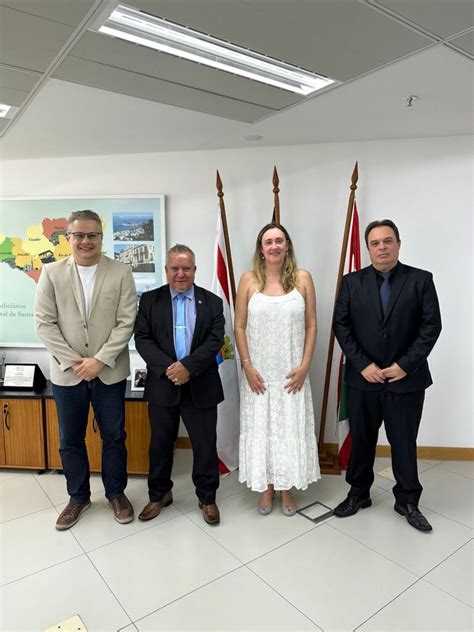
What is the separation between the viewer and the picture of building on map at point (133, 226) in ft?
11.3

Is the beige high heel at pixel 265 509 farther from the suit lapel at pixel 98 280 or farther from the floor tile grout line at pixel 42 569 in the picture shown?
the suit lapel at pixel 98 280

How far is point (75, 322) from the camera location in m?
2.43

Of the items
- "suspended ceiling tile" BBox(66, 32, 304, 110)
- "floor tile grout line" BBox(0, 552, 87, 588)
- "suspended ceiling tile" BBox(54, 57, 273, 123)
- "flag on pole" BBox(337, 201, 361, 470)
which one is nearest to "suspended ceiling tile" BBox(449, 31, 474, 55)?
"suspended ceiling tile" BBox(66, 32, 304, 110)

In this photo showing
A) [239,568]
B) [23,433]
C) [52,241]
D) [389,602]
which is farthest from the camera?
[52,241]

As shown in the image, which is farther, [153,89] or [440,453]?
[440,453]

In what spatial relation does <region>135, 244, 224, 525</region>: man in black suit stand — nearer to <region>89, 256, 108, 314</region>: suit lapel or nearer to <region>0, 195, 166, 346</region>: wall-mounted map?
<region>89, 256, 108, 314</region>: suit lapel

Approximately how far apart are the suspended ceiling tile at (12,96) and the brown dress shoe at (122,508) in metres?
2.27

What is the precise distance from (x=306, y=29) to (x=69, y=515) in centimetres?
270

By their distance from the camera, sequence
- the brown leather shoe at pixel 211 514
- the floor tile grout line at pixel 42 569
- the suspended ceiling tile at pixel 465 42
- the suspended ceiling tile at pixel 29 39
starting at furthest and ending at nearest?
the brown leather shoe at pixel 211 514 < the floor tile grout line at pixel 42 569 < the suspended ceiling tile at pixel 465 42 < the suspended ceiling tile at pixel 29 39

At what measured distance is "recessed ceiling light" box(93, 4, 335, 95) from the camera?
161 cm

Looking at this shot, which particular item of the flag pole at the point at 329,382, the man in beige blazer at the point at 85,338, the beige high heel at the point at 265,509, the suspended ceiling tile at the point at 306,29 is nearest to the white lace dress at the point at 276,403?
the beige high heel at the point at 265,509

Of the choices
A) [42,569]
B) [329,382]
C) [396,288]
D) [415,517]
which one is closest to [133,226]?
[329,382]

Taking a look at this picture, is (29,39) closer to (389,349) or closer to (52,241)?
(52,241)

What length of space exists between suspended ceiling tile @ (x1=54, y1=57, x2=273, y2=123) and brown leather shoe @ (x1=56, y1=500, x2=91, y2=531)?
2303 mm
